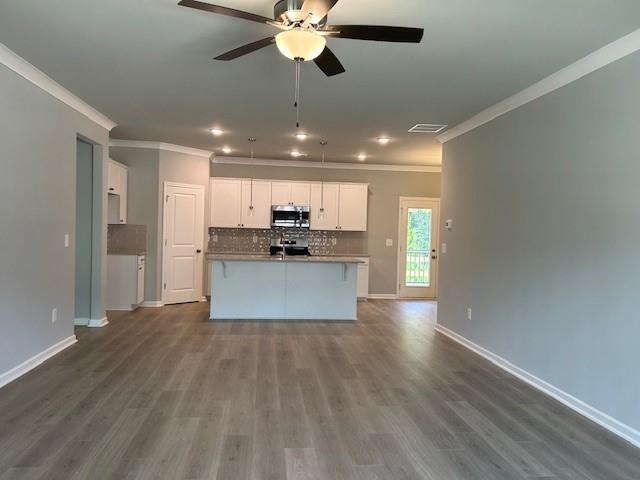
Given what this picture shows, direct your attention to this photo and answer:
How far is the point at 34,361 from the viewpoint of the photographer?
3.78m

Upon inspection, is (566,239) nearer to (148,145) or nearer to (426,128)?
(426,128)

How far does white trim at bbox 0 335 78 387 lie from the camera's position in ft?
11.0

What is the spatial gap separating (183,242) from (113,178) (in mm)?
1537

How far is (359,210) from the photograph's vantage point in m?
8.05

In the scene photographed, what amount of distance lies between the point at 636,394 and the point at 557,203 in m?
1.53

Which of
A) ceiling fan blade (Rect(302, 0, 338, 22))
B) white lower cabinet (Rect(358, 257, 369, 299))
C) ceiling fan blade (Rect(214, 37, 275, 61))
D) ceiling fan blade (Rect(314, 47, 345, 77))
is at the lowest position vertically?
white lower cabinet (Rect(358, 257, 369, 299))

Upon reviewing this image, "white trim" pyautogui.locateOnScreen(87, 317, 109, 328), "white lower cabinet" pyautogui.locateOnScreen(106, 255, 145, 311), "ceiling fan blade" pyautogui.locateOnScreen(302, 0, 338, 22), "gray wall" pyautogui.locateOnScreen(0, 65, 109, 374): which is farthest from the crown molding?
"ceiling fan blade" pyautogui.locateOnScreen(302, 0, 338, 22)

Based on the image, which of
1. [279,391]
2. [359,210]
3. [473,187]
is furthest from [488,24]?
[359,210]

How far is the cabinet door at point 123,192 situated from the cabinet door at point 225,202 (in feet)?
4.99

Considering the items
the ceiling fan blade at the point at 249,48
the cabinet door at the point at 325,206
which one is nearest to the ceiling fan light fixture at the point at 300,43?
the ceiling fan blade at the point at 249,48

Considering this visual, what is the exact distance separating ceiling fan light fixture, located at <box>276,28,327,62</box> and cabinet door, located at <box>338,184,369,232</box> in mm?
5668

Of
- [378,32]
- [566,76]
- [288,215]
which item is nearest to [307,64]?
[378,32]

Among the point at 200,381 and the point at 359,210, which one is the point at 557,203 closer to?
the point at 200,381

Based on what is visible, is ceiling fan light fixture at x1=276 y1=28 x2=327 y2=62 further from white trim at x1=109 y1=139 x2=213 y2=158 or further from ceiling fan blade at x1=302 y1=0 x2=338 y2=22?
white trim at x1=109 y1=139 x2=213 y2=158
